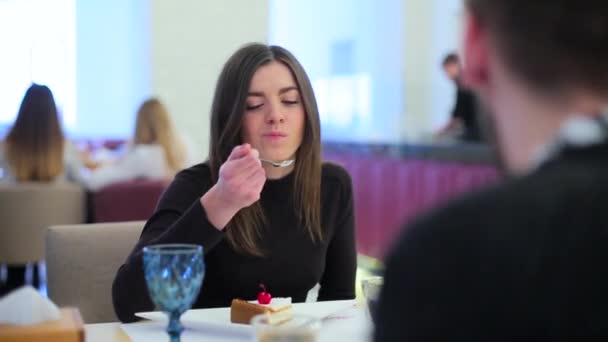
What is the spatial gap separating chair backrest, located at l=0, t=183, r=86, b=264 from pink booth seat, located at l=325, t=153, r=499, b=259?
193 centimetres

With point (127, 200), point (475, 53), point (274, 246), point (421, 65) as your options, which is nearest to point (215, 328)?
point (274, 246)

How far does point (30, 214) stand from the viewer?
4488 millimetres

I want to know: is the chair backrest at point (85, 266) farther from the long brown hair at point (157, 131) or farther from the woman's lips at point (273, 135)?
the long brown hair at point (157, 131)

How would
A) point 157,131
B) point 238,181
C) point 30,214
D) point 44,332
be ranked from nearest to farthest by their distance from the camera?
point 44,332, point 238,181, point 30,214, point 157,131

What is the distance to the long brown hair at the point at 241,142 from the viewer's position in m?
1.98

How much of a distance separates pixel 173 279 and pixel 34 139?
3739 millimetres

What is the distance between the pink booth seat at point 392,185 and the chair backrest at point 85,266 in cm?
351

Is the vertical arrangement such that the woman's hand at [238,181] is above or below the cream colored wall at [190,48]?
below

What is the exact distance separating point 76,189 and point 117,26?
311 cm

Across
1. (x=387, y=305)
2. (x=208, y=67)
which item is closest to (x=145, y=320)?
(x=387, y=305)

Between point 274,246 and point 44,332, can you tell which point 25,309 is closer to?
point 44,332

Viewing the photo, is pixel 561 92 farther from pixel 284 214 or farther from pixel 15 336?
pixel 284 214

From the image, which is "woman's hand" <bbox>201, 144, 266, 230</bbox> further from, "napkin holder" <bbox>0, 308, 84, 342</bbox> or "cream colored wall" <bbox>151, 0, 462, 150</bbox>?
"cream colored wall" <bbox>151, 0, 462, 150</bbox>

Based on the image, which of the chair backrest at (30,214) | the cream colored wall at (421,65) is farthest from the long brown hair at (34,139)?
the cream colored wall at (421,65)
